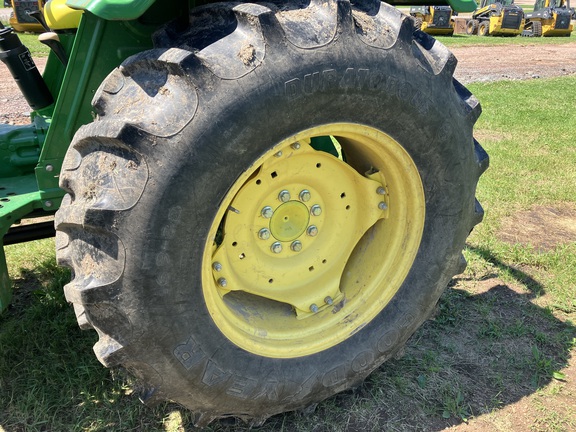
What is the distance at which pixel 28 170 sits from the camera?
2.58 meters

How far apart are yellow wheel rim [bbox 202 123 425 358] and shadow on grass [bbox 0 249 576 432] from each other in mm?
372

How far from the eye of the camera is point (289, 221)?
2.07 metres

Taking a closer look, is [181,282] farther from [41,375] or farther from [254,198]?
[41,375]

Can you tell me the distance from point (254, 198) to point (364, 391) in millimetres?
980

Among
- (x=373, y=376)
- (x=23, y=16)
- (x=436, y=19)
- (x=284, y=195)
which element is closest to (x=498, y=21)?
(x=436, y=19)

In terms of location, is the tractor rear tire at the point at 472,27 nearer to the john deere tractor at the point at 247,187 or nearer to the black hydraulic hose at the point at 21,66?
the john deere tractor at the point at 247,187

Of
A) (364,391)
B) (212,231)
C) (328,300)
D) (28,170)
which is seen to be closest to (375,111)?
Answer: (212,231)

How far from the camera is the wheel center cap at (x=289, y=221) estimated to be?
2.03 metres

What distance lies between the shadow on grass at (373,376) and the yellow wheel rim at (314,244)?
14.6 inches

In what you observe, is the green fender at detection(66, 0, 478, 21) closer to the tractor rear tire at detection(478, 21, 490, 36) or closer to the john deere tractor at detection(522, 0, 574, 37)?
the john deere tractor at detection(522, 0, 574, 37)

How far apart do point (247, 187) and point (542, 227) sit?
9.00 feet

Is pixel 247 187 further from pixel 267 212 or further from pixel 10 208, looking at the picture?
pixel 10 208

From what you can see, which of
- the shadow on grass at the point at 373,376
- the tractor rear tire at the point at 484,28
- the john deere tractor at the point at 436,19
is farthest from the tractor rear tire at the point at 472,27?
the shadow on grass at the point at 373,376

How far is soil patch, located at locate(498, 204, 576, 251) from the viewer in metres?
3.68
